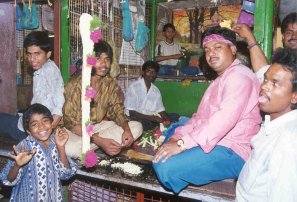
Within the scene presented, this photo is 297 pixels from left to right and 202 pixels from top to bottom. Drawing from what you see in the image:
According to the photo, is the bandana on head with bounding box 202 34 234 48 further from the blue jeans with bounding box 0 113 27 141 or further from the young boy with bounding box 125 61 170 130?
the young boy with bounding box 125 61 170 130

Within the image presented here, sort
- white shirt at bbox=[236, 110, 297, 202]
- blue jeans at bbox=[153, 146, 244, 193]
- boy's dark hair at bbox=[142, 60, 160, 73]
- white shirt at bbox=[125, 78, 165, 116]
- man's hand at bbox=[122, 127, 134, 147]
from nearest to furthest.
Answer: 1. white shirt at bbox=[236, 110, 297, 202]
2. blue jeans at bbox=[153, 146, 244, 193]
3. man's hand at bbox=[122, 127, 134, 147]
4. boy's dark hair at bbox=[142, 60, 160, 73]
5. white shirt at bbox=[125, 78, 165, 116]

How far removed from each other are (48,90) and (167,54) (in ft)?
15.8

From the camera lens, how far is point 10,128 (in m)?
4.80

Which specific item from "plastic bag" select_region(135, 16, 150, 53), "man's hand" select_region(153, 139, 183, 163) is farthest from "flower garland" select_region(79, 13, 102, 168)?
"plastic bag" select_region(135, 16, 150, 53)

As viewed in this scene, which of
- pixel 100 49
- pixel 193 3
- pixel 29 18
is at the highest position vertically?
pixel 193 3

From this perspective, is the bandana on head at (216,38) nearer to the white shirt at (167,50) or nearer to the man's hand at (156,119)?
the man's hand at (156,119)

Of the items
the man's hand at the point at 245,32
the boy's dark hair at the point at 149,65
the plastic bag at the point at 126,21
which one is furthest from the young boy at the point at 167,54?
the man's hand at the point at 245,32

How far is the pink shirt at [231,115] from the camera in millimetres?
2852

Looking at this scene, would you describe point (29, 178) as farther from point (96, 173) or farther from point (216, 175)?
point (216, 175)

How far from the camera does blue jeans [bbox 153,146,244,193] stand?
2.92 meters

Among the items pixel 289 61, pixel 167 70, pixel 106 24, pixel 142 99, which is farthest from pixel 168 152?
pixel 167 70

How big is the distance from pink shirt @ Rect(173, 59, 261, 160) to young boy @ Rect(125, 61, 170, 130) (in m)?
3.70

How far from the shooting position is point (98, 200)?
450 centimetres

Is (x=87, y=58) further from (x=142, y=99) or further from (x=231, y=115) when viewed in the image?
(x=142, y=99)
